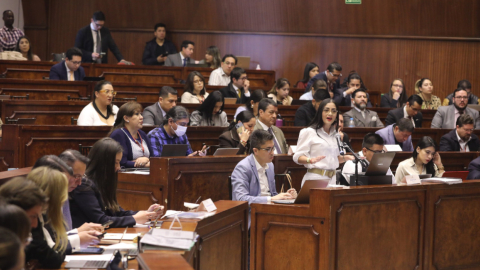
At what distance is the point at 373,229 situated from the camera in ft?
12.7

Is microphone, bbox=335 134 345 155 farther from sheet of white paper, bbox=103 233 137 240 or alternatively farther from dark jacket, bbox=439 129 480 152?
dark jacket, bbox=439 129 480 152

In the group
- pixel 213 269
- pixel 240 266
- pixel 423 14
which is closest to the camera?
pixel 213 269

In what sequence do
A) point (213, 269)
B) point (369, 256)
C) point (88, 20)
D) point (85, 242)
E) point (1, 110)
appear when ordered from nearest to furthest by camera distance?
point (85, 242)
point (213, 269)
point (369, 256)
point (1, 110)
point (88, 20)

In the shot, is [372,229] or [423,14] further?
[423,14]

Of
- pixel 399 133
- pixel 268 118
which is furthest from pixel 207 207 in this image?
pixel 399 133

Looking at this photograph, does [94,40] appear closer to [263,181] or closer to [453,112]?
[453,112]

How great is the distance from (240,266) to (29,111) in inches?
128

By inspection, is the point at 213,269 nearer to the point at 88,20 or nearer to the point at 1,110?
the point at 1,110

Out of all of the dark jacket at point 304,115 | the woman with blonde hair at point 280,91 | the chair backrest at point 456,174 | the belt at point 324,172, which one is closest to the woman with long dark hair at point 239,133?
the belt at point 324,172

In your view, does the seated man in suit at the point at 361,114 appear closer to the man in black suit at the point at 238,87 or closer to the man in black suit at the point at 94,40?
Answer: the man in black suit at the point at 238,87

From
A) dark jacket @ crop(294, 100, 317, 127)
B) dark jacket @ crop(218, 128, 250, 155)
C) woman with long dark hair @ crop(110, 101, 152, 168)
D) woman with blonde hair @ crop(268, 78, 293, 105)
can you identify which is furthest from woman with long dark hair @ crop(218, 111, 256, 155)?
woman with blonde hair @ crop(268, 78, 293, 105)

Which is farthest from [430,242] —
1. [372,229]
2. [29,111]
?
[29,111]

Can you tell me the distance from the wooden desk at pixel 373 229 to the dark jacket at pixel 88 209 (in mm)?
1005

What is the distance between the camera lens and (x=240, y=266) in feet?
11.0
